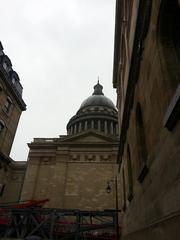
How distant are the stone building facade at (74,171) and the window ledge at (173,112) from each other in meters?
22.8

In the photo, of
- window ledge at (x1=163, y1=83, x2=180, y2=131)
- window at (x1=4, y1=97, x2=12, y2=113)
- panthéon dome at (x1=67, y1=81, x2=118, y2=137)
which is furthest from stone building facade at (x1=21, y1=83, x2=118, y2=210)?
window ledge at (x1=163, y1=83, x2=180, y2=131)

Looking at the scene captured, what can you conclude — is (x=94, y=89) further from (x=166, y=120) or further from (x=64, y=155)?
(x=166, y=120)

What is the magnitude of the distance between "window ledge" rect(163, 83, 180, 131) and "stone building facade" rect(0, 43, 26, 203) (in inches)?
969

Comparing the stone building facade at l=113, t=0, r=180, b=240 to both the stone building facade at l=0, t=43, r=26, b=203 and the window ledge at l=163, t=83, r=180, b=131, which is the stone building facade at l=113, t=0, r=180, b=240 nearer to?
the window ledge at l=163, t=83, r=180, b=131

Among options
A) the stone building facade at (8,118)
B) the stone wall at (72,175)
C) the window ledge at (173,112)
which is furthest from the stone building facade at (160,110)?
the stone building facade at (8,118)

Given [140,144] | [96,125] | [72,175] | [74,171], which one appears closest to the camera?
[140,144]

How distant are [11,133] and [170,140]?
88.7 ft

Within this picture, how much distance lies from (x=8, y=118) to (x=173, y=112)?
87.2 ft

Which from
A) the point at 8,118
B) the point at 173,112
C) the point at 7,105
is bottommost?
the point at 173,112

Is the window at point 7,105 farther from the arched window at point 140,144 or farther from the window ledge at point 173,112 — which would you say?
the window ledge at point 173,112

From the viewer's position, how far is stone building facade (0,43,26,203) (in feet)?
84.7

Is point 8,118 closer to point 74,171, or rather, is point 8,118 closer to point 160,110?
point 74,171

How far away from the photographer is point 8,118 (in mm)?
27250

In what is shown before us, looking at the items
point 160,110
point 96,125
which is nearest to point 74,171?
point 96,125
